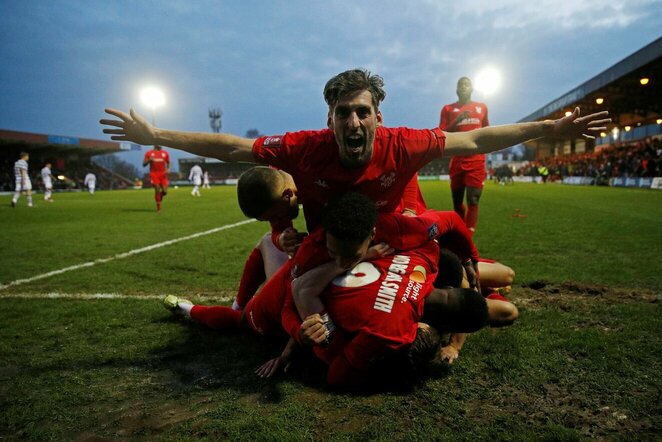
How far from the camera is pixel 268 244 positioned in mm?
3885

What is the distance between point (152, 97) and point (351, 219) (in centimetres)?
4138

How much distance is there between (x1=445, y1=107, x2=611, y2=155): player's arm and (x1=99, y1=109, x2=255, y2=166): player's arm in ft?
5.50

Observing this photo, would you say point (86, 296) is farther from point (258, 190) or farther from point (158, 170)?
→ point (158, 170)

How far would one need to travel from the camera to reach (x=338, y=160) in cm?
328

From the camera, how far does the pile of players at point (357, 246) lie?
96.0 inches

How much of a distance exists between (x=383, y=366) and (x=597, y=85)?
34355mm

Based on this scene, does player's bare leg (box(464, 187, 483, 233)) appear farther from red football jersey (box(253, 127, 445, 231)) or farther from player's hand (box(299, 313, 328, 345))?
player's hand (box(299, 313, 328, 345))

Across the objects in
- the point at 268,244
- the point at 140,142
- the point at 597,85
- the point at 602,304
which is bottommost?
the point at 602,304

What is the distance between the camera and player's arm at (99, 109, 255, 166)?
3199 mm

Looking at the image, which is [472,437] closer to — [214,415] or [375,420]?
[375,420]

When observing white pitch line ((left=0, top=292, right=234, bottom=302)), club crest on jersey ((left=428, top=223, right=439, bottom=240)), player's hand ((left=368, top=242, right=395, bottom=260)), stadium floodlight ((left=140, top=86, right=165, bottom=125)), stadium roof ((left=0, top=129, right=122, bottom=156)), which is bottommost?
white pitch line ((left=0, top=292, right=234, bottom=302))

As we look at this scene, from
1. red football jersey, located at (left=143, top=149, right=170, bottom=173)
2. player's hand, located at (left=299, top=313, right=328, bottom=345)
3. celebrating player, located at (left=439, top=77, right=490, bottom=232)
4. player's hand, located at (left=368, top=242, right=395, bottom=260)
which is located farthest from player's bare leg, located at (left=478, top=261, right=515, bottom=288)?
red football jersey, located at (left=143, top=149, right=170, bottom=173)

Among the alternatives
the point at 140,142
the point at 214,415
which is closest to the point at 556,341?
the point at 214,415

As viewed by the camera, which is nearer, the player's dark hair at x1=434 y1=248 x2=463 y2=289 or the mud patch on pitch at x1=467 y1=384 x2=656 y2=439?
the mud patch on pitch at x1=467 y1=384 x2=656 y2=439
